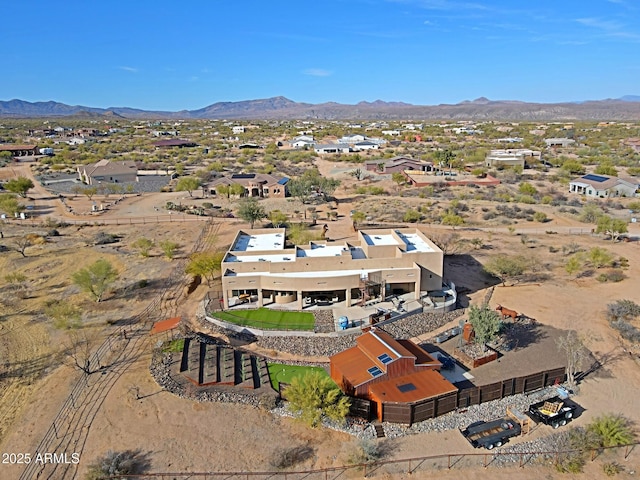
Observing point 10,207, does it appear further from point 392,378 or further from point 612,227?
point 612,227

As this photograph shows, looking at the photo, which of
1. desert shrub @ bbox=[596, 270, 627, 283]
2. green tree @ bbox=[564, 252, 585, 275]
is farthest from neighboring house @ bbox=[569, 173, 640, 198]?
desert shrub @ bbox=[596, 270, 627, 283]

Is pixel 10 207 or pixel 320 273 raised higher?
pixel 10 207

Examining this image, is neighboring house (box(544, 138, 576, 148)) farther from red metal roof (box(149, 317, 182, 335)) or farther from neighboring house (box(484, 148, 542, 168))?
red metal roof (box(149, 317, 182, 335))

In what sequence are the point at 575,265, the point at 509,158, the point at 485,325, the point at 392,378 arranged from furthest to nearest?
1. the point at 509,158
2. the point at 575,265
3. the point at 485,325
4. the point at 392,378

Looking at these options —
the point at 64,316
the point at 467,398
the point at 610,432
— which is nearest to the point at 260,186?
the point at 64,316

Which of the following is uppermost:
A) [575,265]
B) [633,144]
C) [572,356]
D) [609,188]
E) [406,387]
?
[633,144]

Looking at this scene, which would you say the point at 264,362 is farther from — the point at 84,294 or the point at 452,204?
the point at 452,204

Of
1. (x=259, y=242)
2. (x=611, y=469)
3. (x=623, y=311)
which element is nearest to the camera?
(x=611, y=469)

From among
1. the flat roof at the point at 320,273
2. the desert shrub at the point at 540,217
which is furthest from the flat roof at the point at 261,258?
the desert shrub at the point at 540,217

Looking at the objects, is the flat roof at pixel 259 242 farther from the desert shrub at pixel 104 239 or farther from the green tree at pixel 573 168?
the green tree at pixel 573 168
